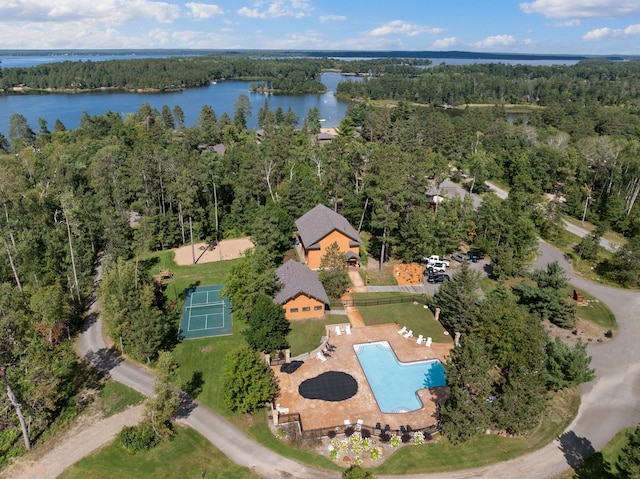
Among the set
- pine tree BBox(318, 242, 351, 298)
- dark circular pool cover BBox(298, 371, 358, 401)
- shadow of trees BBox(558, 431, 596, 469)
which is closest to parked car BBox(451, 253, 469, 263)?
pine tree BBox(318, 242, 351, 298)

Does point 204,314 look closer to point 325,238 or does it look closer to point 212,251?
point 325,238

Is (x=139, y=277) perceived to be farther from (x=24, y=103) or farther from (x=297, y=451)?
(x=24, y=103)

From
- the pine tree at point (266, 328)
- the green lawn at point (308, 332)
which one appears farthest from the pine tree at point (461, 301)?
the pine tree at point (266, 328)

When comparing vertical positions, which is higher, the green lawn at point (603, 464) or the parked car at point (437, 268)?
the parked car at point (437, 268)

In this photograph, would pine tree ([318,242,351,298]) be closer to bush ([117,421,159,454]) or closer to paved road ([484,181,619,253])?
bush ([117,421,159,454])

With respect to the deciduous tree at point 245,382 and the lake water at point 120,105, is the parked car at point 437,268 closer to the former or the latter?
the deciduous tree at point 245,382

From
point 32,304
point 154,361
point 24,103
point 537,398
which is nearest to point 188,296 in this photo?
point 154,361

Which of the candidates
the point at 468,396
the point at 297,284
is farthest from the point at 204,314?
the point at 468,396
